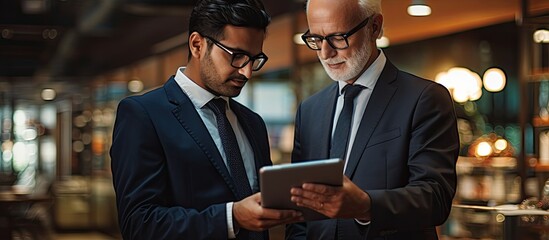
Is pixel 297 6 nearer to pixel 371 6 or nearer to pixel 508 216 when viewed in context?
pixel 508 216

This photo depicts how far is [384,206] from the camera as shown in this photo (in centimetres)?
260

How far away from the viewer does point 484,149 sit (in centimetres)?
898

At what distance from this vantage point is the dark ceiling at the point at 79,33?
33.1 feet

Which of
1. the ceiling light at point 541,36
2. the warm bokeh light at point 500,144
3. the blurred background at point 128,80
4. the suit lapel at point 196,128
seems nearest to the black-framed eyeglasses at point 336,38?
the suit lapel at point 196,128

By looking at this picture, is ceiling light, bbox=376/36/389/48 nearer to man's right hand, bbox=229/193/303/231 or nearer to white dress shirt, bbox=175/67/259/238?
white dress shirt, bbox=175/67/259/238

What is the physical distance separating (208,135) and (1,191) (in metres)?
8.43

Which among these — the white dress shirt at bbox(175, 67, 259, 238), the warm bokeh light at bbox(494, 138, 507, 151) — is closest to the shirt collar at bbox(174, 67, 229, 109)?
the white dress shirt at bbox(175, 67, 259, 238)

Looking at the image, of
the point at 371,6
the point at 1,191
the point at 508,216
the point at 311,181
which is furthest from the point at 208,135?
the point at 1,191

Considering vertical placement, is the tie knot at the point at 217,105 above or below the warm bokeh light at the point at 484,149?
above

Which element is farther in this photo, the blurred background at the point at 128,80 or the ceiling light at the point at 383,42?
the ceiling light at the point at 383,42

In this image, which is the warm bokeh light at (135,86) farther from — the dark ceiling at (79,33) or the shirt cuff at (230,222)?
the shirt cuff at (230,222)

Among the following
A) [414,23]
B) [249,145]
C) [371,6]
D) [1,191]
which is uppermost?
[414,23]

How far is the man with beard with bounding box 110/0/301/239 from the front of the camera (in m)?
2.58

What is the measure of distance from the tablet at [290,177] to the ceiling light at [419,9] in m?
6.23
